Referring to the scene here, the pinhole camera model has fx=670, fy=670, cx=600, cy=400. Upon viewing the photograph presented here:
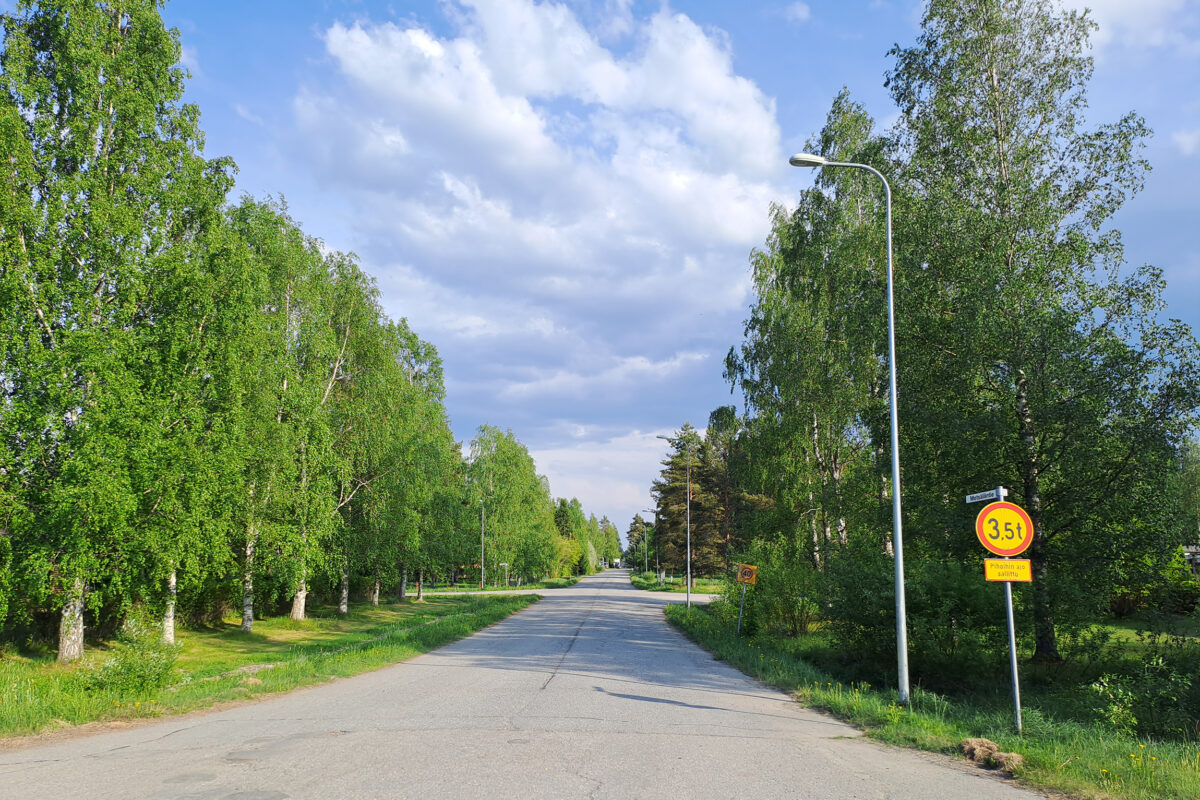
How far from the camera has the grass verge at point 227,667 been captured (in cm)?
891

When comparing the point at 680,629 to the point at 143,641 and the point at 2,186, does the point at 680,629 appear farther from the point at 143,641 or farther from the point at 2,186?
the point at 2,186

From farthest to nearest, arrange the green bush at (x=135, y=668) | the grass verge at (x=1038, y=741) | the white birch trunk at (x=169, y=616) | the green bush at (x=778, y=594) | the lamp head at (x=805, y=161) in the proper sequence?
the white birch trunk at (x=169, y=616)
the green bush at (x=778, y=594)
the lamp head at (x=805, y=161)
the green bush at (x=135, y=668)
the grass verge at (x=1038, y=741)

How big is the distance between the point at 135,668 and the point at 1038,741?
41.0 ft

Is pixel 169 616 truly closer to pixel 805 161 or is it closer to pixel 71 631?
pixel 71 631

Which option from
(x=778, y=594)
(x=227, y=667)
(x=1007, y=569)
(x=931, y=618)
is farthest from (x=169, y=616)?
(x=1007, y=569)

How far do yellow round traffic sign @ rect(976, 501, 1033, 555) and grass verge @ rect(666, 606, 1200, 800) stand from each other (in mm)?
2148

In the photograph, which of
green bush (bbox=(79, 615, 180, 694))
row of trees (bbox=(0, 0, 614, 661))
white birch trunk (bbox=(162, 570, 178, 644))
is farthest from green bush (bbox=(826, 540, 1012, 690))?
white birch trunk (bbox=(162, 570, 178, 644))

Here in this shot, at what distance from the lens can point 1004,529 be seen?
8.36 meters

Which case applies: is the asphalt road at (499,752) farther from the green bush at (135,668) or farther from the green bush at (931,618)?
the green bush at (931,618)

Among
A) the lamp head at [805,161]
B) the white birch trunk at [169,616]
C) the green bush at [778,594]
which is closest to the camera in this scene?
the lamp head at [805,161]

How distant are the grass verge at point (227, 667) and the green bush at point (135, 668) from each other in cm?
7

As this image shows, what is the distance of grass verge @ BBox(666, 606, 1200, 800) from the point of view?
5.98 meters

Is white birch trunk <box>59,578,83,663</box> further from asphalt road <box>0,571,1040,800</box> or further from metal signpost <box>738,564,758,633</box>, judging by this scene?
metal signpost <box>738,564,758,633</box>

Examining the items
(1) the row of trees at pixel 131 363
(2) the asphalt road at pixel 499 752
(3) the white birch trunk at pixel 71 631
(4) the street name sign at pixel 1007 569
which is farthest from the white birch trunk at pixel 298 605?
(4) the street name sign at pixel 1007 569
